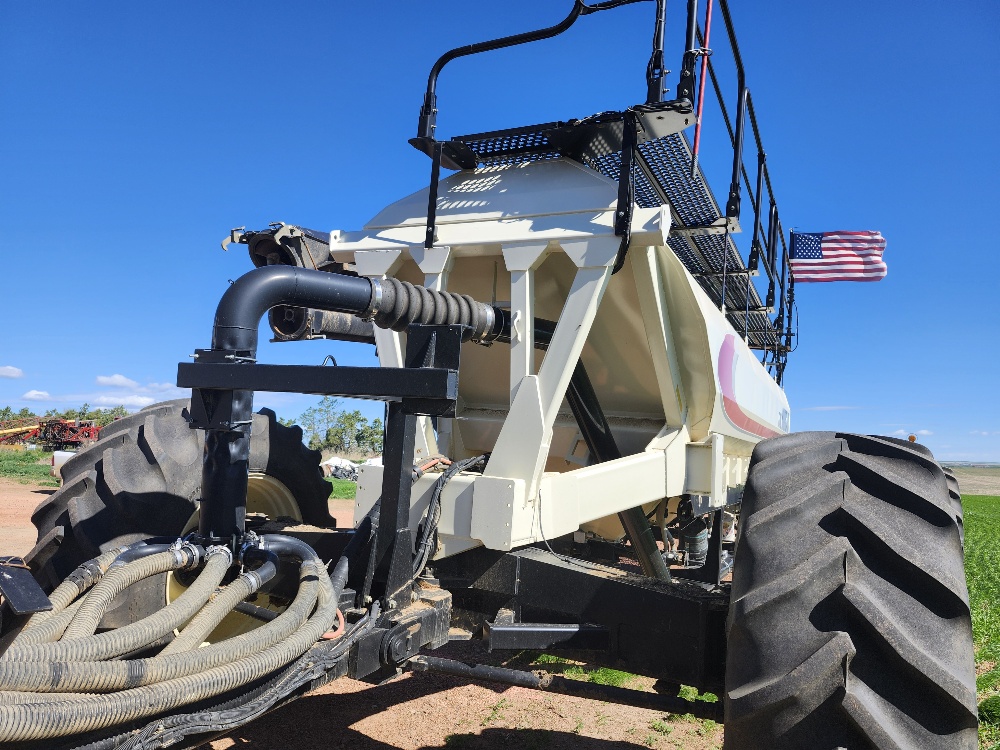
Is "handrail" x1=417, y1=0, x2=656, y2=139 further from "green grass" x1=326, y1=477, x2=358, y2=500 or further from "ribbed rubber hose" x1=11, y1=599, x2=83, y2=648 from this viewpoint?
"green grass" x1=326, y1=477, x2=358, y2=500

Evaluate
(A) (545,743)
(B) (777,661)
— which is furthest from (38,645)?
(A) (545,743)

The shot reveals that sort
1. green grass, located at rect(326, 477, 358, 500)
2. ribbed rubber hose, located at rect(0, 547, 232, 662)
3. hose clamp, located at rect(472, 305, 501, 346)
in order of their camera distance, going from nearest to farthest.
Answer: ribbed rubber hose, located at rect(0, 547, 232, 662) < hose clamp, located at rect(472, 305, 501, 346) < green grass, located at rect(326, 477, 358, 500)

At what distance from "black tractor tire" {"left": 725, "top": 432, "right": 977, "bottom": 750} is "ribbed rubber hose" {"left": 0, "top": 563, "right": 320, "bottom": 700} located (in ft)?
4.31

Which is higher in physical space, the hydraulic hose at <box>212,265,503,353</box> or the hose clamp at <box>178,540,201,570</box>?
the hydraulic hose at <box>212,265,503,353</box>

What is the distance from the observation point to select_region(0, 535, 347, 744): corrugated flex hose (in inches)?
63.5

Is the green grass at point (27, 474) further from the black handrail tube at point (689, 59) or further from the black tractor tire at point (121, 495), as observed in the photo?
the black handrail tube at point (689, 59)

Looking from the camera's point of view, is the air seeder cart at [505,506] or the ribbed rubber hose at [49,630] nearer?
the ribbed rubber hose at [49,630]

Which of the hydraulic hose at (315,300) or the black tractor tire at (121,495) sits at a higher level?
the hydraulic hose at (315,300)

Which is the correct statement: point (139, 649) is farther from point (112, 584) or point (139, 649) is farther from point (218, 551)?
point (218, 551)

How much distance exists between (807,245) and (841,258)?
62cm

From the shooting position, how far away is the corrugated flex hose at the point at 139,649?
1.61 m

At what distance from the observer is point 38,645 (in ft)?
5.73

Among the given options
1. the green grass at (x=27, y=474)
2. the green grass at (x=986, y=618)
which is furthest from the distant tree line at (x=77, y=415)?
the green grass at (x=986, y=618)

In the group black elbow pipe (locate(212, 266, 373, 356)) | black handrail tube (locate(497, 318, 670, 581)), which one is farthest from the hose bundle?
black handrail tube (locate(497, 318, 670, 581))
